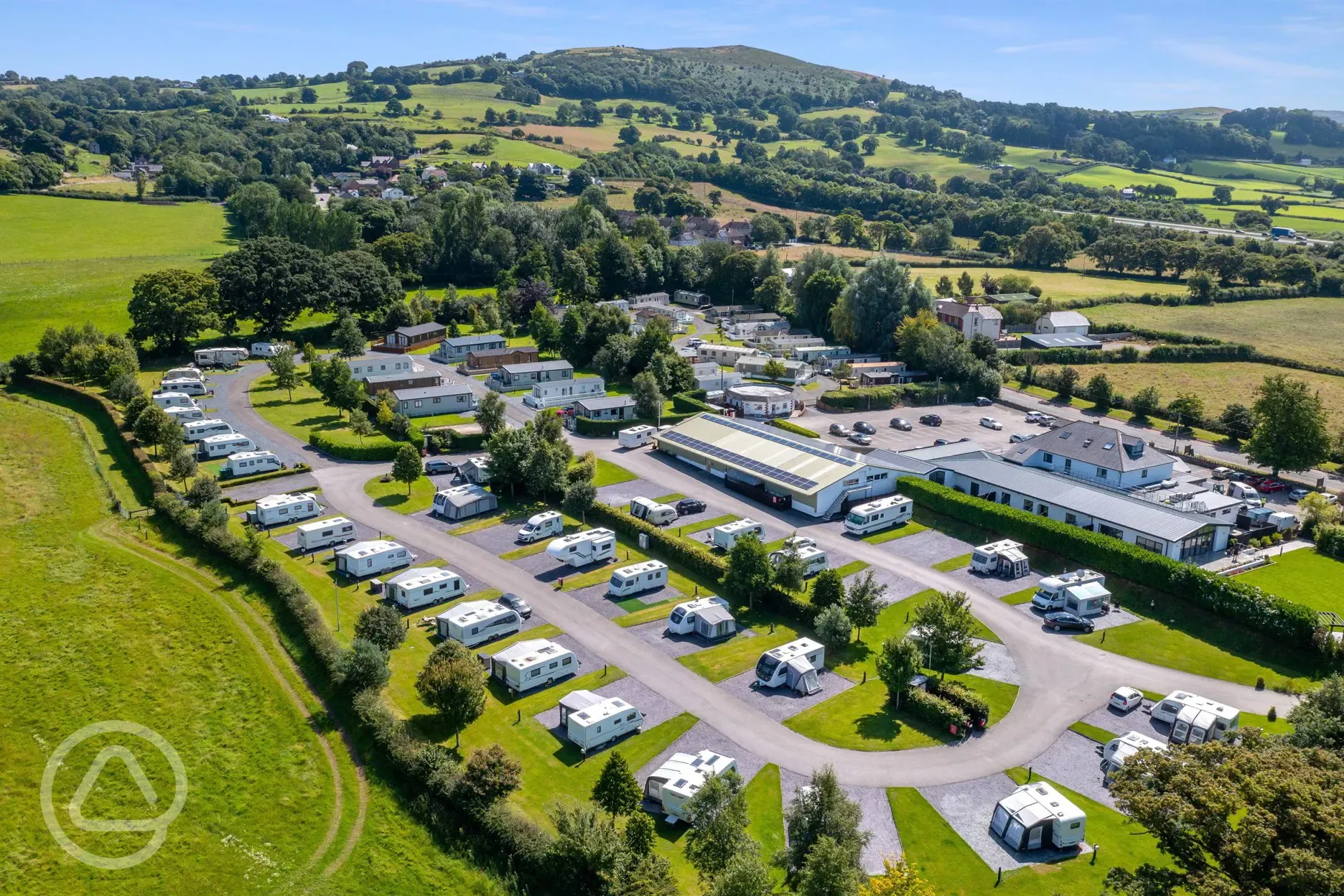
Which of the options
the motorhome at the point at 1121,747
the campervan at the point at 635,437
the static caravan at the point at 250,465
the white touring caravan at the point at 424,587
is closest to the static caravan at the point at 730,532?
the white touring caravan at the point at 424,587

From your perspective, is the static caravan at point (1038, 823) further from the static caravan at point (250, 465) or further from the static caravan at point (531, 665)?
the static caravan at point (250, 465)

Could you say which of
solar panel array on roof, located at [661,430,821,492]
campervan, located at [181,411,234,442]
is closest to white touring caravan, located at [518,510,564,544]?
solar panel array on roof, located at [661,430,821,492]

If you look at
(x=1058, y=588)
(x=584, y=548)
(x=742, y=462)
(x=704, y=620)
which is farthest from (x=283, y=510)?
(x=1058, y=588)

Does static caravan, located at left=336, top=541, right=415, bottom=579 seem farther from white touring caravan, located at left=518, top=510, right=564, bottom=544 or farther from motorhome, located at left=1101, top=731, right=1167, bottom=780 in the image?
motorhome, located at left=1101, top=731, right=1167, bottom=780

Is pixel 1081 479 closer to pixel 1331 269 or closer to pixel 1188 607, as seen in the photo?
pixel 1188 607

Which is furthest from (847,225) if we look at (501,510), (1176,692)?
(1176,692)

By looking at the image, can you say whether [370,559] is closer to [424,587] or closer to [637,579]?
[424,587]
